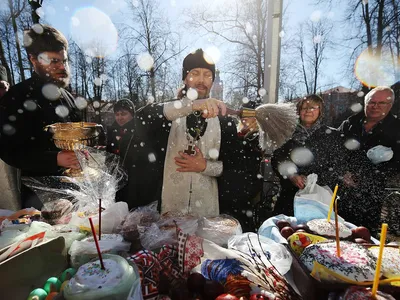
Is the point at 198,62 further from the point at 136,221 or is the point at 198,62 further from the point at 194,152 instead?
the point at 136,221

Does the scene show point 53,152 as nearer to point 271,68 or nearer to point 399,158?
point 271,68

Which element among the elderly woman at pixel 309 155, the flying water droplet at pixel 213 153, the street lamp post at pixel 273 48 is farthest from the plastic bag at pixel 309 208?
the street lamp post at pixel 273 48

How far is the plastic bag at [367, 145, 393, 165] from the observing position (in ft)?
7.51

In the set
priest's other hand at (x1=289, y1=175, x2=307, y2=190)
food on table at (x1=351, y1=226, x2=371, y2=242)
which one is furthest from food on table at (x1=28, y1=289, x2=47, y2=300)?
priest's other hand at (x1=289, y1=175, x2=307, y2=190)

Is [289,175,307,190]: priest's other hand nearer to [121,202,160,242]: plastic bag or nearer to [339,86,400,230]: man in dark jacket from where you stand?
[339,86,400,230]: man in dark jacket

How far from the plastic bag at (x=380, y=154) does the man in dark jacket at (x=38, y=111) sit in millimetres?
2562

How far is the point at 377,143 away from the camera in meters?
2.42

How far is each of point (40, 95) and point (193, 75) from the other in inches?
44.7

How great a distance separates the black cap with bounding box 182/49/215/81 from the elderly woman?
1175 mm

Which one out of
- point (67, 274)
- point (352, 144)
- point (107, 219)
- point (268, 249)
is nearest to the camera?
point (67, 274)

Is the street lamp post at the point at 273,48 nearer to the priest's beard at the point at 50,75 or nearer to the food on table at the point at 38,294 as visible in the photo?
the priest's beard at the point at 50,75

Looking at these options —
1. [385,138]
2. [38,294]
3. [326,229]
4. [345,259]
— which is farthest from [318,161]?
[38,294]

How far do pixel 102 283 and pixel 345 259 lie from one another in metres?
0.84

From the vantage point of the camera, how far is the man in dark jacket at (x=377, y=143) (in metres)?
2.35
